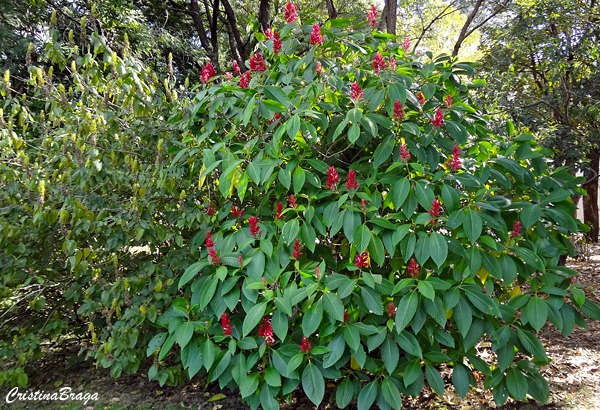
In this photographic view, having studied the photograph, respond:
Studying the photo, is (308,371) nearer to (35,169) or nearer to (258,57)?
(258,57)

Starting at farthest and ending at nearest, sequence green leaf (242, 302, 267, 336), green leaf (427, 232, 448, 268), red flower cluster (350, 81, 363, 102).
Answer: red flower cluster (350, 81, 363, 102) < green leaf (242, 302, 267, 336) < green leaf (427, 232, 448, 268)

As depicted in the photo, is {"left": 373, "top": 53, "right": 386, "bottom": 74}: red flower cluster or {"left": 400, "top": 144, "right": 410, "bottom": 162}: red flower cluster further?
{"left": 373, "top": 53, "right": 386, "bottom": 74}: red flower cluster

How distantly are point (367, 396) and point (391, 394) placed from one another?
117 millimetres

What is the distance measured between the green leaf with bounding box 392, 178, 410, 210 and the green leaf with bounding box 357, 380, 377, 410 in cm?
90

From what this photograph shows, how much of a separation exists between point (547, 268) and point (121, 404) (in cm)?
255

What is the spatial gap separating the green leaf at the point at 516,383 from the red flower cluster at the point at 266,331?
1178 millimetres

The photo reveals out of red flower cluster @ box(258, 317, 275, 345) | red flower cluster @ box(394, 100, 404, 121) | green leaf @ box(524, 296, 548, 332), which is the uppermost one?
red flower cluster @ box(394, 100, 404, 121)

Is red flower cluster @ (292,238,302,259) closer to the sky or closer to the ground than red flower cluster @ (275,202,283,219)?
closer to the ground

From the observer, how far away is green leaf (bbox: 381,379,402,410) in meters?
1.96

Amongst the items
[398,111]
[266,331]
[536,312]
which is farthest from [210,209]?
[536,312]

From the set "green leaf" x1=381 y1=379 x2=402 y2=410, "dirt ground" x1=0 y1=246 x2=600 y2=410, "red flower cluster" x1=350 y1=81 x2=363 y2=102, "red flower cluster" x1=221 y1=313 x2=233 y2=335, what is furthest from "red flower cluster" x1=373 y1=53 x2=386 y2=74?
"dirt ground" x1=0 y1=246 x2=600 y2=410

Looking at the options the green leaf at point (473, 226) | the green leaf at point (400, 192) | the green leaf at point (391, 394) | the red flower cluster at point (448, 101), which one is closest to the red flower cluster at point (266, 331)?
the green leaf at point (391, 394)

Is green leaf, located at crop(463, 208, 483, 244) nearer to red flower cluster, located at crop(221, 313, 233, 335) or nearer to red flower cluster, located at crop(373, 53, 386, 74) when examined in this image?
red flower cluster, located at crop(373, 53, 386, 74)

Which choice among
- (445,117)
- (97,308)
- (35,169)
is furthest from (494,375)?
(35,169)
